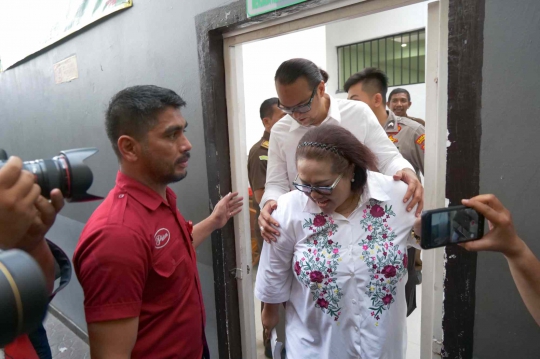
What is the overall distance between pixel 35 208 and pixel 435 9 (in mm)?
1502

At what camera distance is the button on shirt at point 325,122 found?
1.97 metres

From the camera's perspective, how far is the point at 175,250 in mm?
1504

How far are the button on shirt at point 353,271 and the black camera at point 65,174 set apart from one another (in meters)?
0.81

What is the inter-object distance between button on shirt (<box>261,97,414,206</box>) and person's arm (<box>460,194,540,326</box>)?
94 cm

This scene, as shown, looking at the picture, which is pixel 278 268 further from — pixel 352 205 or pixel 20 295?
pixel 20 295

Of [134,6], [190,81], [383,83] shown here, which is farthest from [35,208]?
[383,83]

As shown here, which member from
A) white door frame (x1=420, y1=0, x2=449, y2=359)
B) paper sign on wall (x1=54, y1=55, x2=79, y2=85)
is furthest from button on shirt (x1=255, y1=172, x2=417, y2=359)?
paper sign on wall (x1=54, y1=55, x2=79, y2=85)

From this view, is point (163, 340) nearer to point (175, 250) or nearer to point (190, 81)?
point (175, 250)

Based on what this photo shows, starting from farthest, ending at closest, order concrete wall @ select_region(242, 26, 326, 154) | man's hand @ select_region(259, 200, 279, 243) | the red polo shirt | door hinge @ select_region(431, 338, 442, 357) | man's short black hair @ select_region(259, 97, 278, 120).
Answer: concrete wall @ select_region(242, 26, 326, 154)
man's short black hair @ select_region(259, 97, 278, 120)
man's hand @ select_region(259, 200, 279, 243)
door hinge @ select_region(431, 338, 442, 357)
the red polo shirt

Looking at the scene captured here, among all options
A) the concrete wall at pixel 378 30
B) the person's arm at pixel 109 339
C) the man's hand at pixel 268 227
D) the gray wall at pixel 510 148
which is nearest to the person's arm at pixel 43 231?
the person's arm at pixel 109 339

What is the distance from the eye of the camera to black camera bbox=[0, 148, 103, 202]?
1.02 meters

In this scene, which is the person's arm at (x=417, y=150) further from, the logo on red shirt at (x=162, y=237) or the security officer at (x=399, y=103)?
the logo on red shirt at (x=162, y=237)

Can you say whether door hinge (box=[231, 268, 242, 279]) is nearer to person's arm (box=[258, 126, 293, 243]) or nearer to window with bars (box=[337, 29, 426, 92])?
person's arm (box=[258, 126, 293, 243])

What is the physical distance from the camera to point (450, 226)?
1.01m
